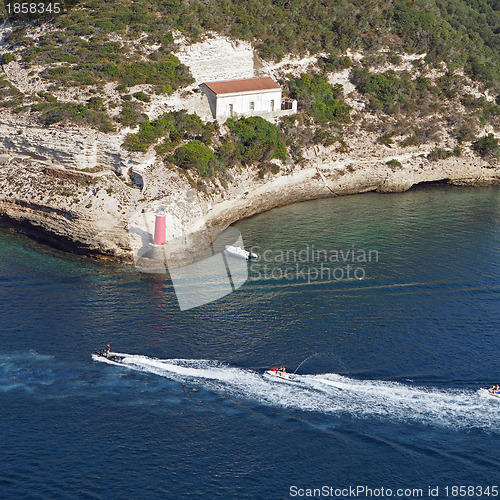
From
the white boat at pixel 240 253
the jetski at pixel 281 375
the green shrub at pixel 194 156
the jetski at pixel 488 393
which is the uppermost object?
the green shrub at pixel 194 156

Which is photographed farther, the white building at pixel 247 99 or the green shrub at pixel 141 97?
the white building at pixel 247 99

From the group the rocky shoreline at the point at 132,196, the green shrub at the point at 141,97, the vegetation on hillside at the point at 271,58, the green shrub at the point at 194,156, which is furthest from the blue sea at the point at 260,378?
the green shrub at the point at 141,97

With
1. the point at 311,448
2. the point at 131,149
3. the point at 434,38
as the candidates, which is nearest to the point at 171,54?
the point at 131,149

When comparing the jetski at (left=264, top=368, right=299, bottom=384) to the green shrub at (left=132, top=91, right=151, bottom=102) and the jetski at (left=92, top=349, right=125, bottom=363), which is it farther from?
the green shrub at (left=132, top=91, right=151, bottom=102)

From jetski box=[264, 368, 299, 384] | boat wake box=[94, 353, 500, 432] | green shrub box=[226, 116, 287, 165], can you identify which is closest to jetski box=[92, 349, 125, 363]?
boat wake box=[94, 353, 500, 432]

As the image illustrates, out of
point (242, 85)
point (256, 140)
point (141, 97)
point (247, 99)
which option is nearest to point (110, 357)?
point (141, 97)

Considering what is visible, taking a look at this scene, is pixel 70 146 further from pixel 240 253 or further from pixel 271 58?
pixel 271 58

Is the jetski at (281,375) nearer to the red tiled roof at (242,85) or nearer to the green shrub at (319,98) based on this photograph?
the red tiled roof at (242,85)

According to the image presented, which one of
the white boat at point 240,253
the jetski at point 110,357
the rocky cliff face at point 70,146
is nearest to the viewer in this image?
the jetski at point 110,357
